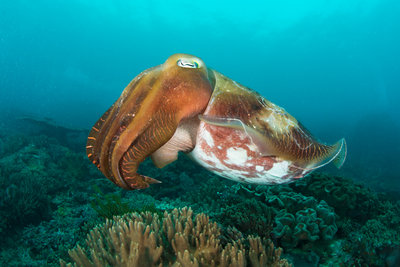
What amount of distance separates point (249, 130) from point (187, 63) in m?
0.71

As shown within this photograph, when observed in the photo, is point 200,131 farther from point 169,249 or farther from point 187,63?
point 169,249

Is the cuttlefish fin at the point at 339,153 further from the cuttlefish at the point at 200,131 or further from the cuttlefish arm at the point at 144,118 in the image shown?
the cuttlefish arm at the point at 144,118

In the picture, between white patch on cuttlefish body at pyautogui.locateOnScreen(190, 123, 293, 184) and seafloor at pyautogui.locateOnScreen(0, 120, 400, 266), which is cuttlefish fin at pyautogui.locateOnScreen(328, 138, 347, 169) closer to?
white patch on cuttlefish body at pyautogui.locateOnScreen(190, 123, 293, 184)

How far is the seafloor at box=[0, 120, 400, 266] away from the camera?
2.19 meters

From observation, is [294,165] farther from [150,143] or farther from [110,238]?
[110,238]

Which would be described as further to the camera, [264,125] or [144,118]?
[264,125]

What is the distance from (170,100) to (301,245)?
3.47m

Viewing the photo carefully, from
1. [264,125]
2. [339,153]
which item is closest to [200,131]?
[264,125]

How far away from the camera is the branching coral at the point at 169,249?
2.01 m

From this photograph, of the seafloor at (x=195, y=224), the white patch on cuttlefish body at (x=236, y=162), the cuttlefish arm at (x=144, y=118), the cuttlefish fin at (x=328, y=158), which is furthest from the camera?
the seafloor at (x=195, y=224)

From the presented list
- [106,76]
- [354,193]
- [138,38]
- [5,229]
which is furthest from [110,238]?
[106,76]

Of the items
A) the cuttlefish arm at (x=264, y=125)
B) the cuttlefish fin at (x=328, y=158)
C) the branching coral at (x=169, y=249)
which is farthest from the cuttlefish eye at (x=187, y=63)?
the branching coral at (x=169, y=249)

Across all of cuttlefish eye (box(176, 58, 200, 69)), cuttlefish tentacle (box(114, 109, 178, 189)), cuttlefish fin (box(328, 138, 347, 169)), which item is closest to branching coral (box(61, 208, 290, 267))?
cuttlefish tentacle (box(114, 109, 178, 189))

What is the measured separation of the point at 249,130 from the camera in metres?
1.75
